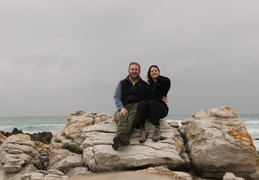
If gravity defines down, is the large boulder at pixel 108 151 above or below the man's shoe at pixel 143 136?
below

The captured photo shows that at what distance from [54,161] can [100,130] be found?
243 centimetres

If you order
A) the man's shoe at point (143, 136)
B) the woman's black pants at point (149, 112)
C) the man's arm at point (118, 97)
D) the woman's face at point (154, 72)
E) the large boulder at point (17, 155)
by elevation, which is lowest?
the large boulder at point (17, 155)

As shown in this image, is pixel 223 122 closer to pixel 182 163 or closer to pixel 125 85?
pixel 182 163

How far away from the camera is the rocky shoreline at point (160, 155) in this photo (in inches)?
329

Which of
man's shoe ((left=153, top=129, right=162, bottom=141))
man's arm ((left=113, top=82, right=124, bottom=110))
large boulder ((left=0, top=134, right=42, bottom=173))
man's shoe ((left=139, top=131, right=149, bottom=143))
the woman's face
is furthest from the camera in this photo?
large boulder ((left=0, top=134, right=42, bottom=173))

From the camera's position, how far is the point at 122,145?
8750 mm

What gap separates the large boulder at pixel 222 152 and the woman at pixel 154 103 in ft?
5.28

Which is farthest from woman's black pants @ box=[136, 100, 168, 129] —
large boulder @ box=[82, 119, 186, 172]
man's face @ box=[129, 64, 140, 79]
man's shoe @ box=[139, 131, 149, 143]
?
man's face @ box=[129, 64, 140, 79]

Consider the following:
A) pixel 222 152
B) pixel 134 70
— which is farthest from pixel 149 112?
pixel 222 152

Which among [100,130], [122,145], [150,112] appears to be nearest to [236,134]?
[150,112]

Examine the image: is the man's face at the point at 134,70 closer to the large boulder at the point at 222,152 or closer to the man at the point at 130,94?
the man at the point at 130,94

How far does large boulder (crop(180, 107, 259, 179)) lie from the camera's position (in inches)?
330

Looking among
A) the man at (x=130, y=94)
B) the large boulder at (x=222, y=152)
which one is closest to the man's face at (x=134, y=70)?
the man at (x=130, y=94)

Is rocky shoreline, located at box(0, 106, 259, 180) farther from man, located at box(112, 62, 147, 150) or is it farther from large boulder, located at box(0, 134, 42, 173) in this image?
man, located at box(112, 62, 147, 150)
